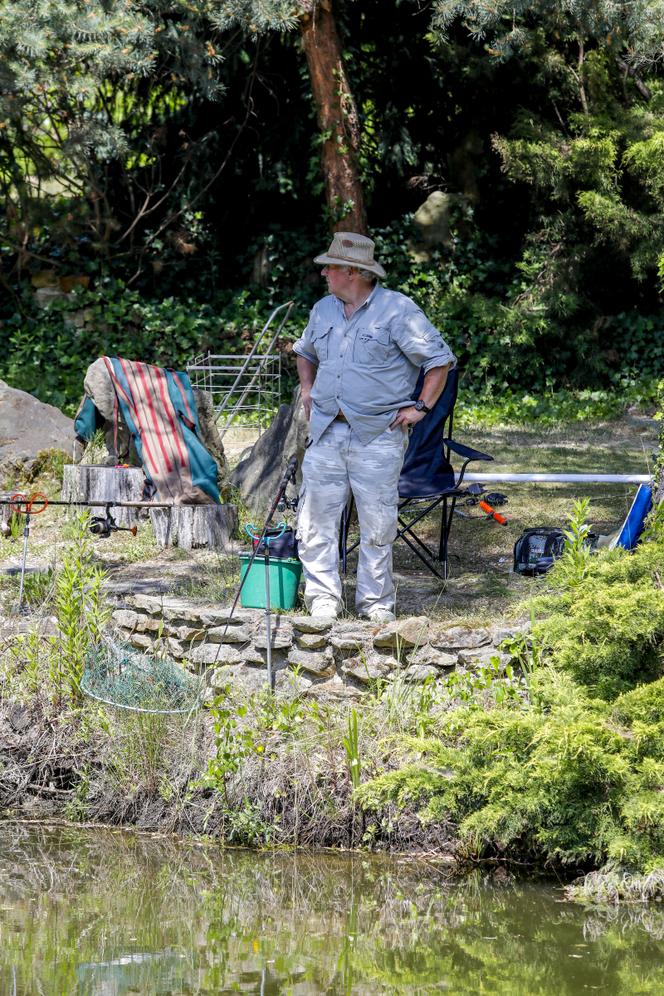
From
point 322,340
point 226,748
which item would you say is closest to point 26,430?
point 322,340

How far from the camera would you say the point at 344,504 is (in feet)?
Result: 18.0

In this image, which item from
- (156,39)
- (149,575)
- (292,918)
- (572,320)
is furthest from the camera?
(572,320)

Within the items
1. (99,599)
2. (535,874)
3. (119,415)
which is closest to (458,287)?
(119,415)

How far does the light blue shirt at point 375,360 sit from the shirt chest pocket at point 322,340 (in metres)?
0.02

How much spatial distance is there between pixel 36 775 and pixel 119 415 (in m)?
3.35

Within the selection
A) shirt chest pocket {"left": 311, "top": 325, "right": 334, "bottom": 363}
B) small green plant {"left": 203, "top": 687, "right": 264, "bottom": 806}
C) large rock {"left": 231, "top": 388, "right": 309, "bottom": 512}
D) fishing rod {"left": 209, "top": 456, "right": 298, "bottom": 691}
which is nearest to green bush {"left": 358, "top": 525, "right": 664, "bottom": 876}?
small green plant {"left": 203, "top": 687, "right": 264, "bottom": 806}

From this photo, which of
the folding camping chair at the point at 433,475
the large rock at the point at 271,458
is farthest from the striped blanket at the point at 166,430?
the folding camping chair at the point at 433,475

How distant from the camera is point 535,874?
448cm

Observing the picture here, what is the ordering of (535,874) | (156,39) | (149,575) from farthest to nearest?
(156,39)
(149,575)
(535,874)

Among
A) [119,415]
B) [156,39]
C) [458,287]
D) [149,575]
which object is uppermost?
[156,39]

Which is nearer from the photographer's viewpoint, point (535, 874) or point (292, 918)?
point (292, 918)

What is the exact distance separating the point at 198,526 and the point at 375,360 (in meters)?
2.07

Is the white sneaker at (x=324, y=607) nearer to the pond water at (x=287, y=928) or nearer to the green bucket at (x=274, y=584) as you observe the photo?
the green bucket at (x=274, y=584)

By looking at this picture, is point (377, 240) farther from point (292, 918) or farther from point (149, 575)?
point (292, 918)
